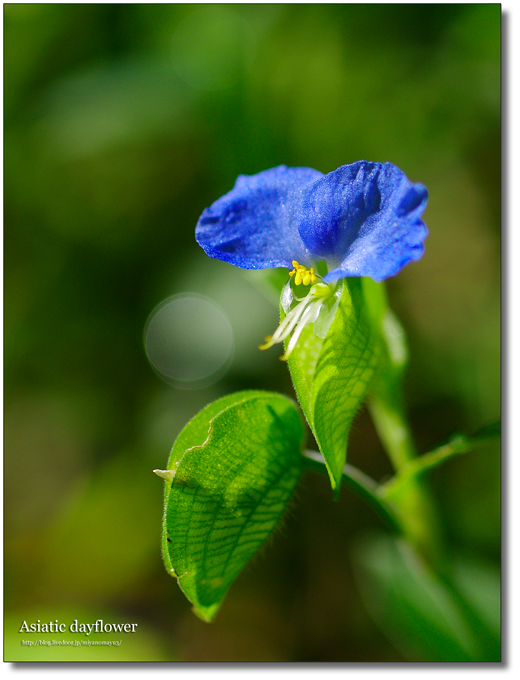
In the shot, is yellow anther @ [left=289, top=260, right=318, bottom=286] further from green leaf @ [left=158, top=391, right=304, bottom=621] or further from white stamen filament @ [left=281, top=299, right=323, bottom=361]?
green leaf @ [left=158, top=391, right=304, bottom=621]

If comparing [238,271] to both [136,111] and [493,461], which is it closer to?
[136,111]

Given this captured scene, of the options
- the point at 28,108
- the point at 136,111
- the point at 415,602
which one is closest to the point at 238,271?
the point at 136,111

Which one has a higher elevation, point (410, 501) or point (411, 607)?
point (410, 501)

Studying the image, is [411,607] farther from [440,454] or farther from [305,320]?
[305,320]

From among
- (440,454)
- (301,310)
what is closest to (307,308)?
(301,310)

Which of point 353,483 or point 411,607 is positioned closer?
point 353,483

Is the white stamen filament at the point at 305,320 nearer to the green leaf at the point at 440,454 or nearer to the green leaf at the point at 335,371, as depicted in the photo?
the green leaf at the point at 335,371
